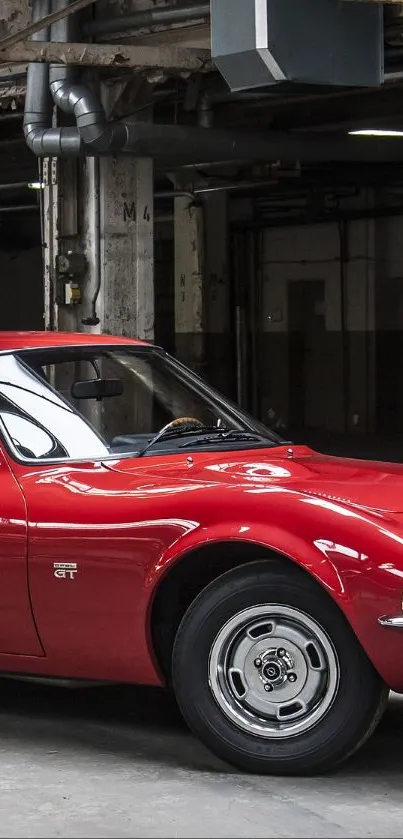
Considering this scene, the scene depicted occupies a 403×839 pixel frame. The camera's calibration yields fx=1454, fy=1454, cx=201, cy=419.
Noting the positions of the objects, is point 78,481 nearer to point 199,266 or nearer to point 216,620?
point 216,620

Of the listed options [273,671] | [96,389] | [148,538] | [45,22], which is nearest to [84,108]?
[45,22]

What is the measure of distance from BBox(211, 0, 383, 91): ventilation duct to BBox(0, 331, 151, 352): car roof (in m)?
2.53

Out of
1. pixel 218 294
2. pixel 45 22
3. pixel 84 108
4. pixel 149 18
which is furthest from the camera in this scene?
pixel 218 294

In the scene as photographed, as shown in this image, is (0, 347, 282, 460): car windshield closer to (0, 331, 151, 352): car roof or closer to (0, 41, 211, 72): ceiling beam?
(0, 331, 151, 352): car roof

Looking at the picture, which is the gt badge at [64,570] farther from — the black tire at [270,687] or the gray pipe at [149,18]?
the gray pipe at [149,18]

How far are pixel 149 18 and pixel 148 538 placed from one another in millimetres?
9371

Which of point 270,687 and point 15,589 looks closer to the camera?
point 270,687

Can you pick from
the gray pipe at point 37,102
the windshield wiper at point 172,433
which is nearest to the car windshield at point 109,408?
the windshield wiper at point 172,433

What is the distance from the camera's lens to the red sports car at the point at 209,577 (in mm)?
4672

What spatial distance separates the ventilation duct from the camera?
26.7ft

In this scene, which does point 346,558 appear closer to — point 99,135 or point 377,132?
point 99,135

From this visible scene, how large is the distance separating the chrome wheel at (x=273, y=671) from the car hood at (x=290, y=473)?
443 mm

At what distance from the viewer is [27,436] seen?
5.66 metres

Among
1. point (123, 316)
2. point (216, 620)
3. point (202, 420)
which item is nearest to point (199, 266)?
point (123, 316)
